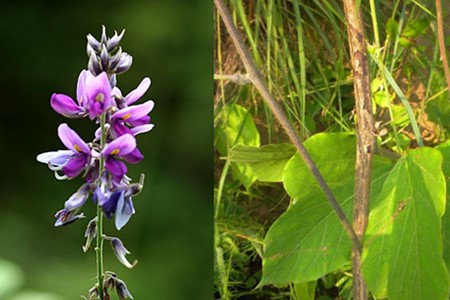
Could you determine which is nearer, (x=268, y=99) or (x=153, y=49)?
(x=268, y=99)

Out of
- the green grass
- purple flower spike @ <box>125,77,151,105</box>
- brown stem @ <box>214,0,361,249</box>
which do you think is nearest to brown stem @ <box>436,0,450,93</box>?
the green grass

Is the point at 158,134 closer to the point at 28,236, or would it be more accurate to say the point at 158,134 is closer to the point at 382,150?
the point at 28,236

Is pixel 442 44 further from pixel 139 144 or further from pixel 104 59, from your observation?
pixel 139 144

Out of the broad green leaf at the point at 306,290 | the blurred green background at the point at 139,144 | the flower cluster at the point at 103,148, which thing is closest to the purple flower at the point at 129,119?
the flower cluster at the point at 103,148

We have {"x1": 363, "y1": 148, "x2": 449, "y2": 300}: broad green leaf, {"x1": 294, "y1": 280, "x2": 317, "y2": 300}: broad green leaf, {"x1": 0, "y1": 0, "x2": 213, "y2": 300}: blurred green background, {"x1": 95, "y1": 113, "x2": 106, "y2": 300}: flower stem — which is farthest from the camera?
{"x1": 0, "y1": 0, "x2": 213, "y2": 300}: blurred green background

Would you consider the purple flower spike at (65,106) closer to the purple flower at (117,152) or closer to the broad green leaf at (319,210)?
the purple flower at (117,152)

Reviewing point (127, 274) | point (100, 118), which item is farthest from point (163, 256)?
point (100, 118)

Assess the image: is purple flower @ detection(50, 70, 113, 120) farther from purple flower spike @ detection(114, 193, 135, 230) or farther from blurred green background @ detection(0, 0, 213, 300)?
blurred green background @ detection(0, 0, 213, 300)
